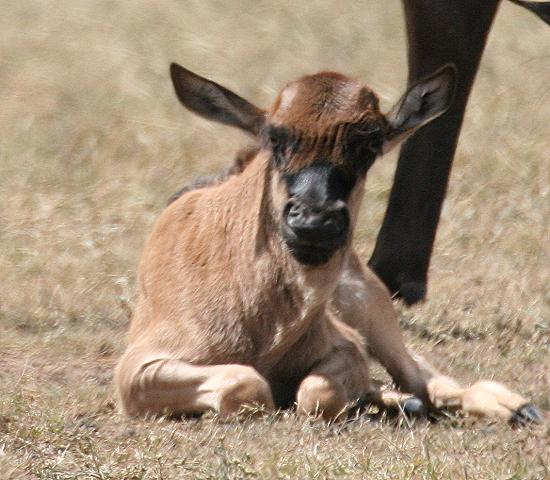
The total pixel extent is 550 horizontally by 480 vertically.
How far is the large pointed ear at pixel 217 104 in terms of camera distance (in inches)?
279

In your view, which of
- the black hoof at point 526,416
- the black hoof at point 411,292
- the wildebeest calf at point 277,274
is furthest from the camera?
the black hoof at point 411,292

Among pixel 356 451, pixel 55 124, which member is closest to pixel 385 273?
pixel 356 451

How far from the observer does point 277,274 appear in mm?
6969

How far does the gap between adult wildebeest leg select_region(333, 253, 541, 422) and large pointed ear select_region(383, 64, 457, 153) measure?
1.08 metres

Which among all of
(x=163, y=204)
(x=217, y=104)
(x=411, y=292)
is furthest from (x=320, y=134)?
(x=163, y=204)

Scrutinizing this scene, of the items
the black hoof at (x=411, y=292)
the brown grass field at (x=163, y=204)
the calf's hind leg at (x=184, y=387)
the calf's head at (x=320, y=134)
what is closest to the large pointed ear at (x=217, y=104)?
the calf's head at (x=320, y=134)

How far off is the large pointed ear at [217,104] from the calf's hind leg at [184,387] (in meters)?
1.17

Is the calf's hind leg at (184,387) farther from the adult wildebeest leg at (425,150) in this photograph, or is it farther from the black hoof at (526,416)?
the adult wildebeest leg at (425,150)

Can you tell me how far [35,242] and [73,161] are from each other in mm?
1669

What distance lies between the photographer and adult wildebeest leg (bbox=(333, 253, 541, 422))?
23.5 ft

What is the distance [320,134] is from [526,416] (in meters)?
1.60

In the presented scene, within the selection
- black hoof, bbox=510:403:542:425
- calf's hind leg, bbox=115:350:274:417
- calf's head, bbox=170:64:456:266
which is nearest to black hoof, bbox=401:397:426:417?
black hoof, bbox=510:403:542:425

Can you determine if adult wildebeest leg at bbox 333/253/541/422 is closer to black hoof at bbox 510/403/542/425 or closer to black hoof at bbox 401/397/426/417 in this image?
black hoof at bbox 510/403/542/425

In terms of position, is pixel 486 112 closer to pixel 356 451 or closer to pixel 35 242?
pixel 35 242
